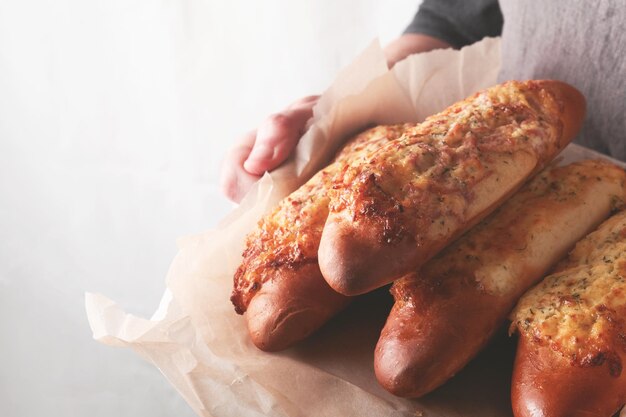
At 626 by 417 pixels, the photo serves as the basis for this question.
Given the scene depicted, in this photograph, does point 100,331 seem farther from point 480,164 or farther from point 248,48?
point 248,48

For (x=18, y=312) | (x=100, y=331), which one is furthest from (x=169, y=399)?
(x=100, y=331)

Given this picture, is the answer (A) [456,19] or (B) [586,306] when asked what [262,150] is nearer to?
(B) [586,306]

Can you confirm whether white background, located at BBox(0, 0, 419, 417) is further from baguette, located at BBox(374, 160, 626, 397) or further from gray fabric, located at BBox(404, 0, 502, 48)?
baguette, located at BBox(374, 160, 626, 397)

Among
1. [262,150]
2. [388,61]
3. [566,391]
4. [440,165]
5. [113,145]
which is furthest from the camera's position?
Answer: [113,145]

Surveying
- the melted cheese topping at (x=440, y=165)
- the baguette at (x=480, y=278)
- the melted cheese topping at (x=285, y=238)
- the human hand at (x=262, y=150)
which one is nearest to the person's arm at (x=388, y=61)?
the human hand at (x=262, y=150)

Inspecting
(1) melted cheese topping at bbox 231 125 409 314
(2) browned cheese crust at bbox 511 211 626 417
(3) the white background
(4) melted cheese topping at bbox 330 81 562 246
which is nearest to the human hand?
(1) melted cheese topping at bbox 231 125 409 314

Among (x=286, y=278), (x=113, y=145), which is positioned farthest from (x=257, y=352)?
(x=113, y=145)
